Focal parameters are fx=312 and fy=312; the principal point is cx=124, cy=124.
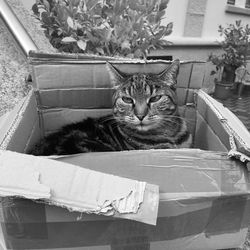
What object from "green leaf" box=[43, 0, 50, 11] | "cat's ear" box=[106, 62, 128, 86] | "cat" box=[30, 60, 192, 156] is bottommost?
"cat" box=[30, 60, 192, 156]

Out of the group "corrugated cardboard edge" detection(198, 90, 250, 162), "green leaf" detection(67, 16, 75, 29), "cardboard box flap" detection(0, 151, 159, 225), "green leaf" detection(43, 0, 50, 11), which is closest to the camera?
"cardboard box flap" detection(0, 151, 159, 225)

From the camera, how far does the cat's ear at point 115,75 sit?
1234mm

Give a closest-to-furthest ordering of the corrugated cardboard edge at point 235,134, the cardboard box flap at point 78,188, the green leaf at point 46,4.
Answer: the cardboard box flap at point 78,188 → the corrugated cardboard edge at point 235,134 → the green leaf at point 46,4

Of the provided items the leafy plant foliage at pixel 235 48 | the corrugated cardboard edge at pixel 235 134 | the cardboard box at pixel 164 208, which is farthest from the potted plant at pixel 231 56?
the cardboard box at pixel 164 208

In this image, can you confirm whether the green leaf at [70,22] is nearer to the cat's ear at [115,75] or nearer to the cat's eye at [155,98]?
the cat's ear at [115,75]

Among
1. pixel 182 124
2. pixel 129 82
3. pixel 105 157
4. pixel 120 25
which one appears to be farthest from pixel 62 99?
pixel 105 157

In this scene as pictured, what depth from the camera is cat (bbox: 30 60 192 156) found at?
1288mm

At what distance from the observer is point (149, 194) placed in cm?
62

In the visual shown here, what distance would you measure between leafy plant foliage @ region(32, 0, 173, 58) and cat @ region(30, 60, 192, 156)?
0.24 meters

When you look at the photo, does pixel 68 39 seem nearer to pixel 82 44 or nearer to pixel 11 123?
pixel 82 44

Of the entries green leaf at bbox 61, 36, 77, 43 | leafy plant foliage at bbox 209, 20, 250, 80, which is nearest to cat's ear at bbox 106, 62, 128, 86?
green leaf at bbox 61, 36, 77, 43

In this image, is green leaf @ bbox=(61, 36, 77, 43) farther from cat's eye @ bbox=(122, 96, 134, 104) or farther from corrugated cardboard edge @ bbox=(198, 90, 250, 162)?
corrugated cardboard edge @ bbox=(198, 90, 250, 162)

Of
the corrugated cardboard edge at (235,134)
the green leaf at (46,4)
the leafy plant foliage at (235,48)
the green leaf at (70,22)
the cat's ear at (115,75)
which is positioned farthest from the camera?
the leafy plant foliage at (235,48)

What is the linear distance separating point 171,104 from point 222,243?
66 centimetres
